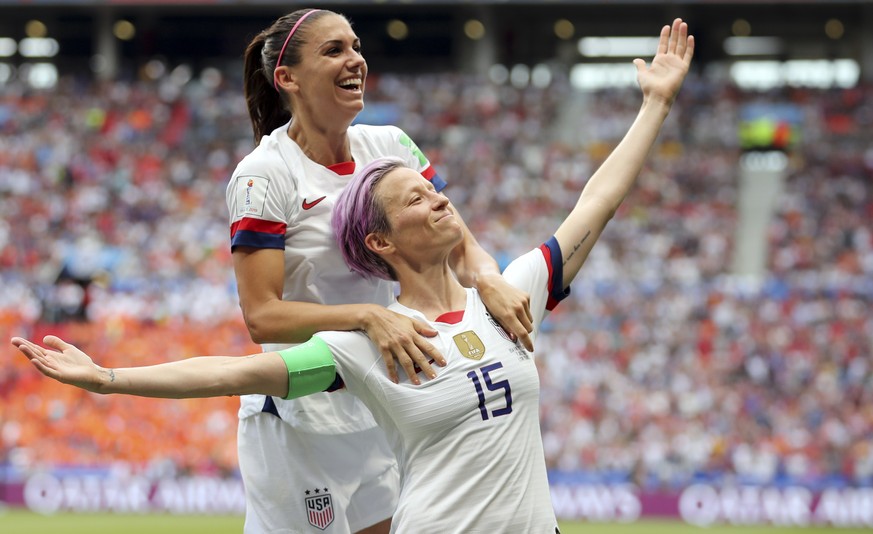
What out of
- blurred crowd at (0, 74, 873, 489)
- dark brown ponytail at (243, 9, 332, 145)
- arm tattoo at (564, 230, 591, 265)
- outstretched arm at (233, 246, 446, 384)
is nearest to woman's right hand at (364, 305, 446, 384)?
outstretched arm at (233, 246, 446, 384)

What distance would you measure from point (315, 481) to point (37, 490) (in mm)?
15710

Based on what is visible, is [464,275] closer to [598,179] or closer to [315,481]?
[598,179]

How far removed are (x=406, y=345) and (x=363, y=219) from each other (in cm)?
46

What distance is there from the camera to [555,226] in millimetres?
23781

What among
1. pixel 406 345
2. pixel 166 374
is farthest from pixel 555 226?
pixel 166 374

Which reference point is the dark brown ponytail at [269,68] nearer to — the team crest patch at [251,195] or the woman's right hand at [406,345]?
the team crest patch at [251,195]

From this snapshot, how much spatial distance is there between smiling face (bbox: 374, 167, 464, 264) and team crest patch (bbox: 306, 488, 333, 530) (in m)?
1.25

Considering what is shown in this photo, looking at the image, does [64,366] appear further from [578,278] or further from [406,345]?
[578,278]

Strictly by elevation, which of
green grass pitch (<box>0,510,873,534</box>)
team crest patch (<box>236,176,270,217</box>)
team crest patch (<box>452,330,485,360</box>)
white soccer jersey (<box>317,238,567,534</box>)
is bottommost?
green grass pitch (<box>0,510,873,534</box>)

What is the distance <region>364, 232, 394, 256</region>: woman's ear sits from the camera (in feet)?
12.0

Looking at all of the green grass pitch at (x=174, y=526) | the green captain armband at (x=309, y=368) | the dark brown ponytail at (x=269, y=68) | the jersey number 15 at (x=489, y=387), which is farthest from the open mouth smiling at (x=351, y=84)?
the green grass pitch at (x=174, y=526)

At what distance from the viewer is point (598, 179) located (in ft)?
13.3

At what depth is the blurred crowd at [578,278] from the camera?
18.8m

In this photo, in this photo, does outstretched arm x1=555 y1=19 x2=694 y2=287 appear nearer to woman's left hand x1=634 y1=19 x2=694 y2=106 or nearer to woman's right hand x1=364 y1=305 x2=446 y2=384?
woman's left hand x1=634 y1=19 x2=694 y2=106
